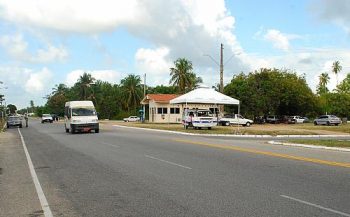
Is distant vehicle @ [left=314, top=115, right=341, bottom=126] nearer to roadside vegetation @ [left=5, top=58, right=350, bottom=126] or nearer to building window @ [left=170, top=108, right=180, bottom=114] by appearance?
roadside vegetation @ [left=5, top=58, right=350, bottom=126]

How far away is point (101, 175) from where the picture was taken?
13031 mm

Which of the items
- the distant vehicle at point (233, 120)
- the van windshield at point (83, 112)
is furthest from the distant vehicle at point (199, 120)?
the distant vehicle at point (233, 120)

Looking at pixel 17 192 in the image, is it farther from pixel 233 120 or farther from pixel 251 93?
pixel 251 93

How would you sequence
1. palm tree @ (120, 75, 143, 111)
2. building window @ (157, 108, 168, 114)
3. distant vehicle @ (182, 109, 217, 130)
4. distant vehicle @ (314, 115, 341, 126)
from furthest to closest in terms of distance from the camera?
palm tree @ (120, 75, 143, 111)
building window @ (157, 108, 168, 114)
distant vehicle @ (314, 115, 341, 126)
distant vehicle @ (182, 109, 217, 130)

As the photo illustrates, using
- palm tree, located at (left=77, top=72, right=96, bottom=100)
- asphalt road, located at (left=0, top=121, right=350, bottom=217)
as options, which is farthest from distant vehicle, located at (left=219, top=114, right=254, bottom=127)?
palm tree, located at (left=77, top=72, right=96, bottom=100)

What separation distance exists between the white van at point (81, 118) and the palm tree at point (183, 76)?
5886 cm

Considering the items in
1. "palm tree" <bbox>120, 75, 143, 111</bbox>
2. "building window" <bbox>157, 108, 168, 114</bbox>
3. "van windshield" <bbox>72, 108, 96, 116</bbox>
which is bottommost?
"van windshield" <bbox>72, 108, 96, 116</bbox>

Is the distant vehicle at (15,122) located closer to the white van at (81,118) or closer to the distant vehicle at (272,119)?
the white van at (81,118)

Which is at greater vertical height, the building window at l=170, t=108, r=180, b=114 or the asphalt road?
the building window at l=170, t=108, r=180, b=114

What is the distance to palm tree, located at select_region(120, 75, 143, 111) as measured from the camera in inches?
4395

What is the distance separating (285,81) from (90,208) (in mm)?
68154

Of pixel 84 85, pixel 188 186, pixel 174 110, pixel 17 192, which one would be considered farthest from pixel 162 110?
pixel 17 192

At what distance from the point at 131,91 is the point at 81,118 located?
2970 inches

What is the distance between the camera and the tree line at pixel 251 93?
69875 millimetres
